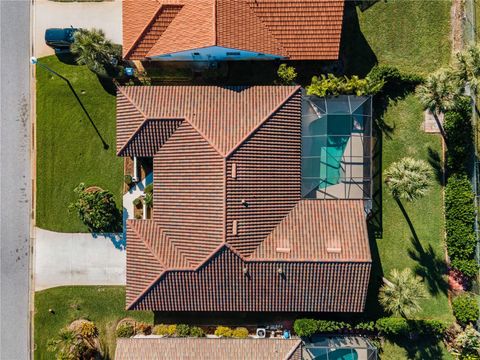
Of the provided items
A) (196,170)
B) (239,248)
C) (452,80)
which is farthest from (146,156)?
(452,80)

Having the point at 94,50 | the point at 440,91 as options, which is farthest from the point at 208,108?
the point at 440,91

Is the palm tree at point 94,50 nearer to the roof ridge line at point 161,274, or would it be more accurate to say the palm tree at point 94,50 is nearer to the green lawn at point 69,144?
the green lawn at point 69,144

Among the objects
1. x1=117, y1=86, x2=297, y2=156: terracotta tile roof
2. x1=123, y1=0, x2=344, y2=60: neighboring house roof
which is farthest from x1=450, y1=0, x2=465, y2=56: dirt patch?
x1=117, y1=86, x2=297, y2=156: terracotta tile roof

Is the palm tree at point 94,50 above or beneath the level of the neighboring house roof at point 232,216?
above

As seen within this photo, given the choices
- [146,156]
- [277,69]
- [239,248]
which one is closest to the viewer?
[239,248]

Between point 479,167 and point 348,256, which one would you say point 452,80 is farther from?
point 348,256

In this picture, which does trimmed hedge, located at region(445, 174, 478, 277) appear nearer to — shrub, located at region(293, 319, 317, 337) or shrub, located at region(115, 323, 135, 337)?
shrub, located at region(293, 319, 317, 337)

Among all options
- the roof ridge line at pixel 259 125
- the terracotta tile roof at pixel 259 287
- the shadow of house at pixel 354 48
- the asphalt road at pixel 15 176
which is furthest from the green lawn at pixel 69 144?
the shadow of house at pixel 354 48

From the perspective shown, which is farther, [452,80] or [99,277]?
[99,277]
